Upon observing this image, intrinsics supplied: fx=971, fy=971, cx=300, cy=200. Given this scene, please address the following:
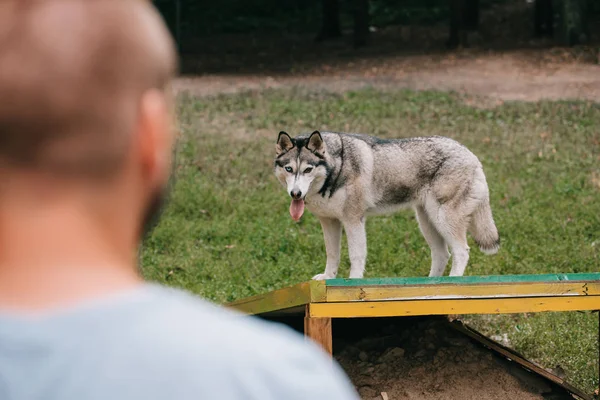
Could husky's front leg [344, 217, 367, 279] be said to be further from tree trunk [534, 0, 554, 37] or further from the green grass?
tree trunk [534, 0, 554, 37]

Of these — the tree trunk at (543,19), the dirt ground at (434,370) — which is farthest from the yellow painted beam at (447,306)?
the tree trunk at (543,19)

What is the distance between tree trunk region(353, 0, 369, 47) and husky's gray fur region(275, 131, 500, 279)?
864 inches

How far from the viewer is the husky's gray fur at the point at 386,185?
25.4ft

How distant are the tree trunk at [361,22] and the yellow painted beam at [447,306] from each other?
24.4 m

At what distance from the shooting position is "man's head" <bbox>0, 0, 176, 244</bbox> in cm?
104

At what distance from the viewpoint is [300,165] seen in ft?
25.0

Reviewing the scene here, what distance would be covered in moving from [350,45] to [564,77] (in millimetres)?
9349

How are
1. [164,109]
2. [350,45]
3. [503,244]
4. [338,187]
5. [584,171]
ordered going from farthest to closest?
[350,45] → [584,171] → [503,244] → [338,187] → [164,109]

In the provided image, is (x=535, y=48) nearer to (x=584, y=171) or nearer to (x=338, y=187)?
(x=584, y=171)

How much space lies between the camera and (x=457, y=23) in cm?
2827

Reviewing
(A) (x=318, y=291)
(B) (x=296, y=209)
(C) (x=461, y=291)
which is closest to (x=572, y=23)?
(B) (x=296, y=209)

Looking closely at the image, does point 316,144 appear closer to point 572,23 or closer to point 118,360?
point 118,360

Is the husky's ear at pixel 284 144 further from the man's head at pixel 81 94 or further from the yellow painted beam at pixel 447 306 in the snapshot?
the man's head at pixel 81 94

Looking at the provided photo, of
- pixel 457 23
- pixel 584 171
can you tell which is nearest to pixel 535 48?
pixel 457 23
